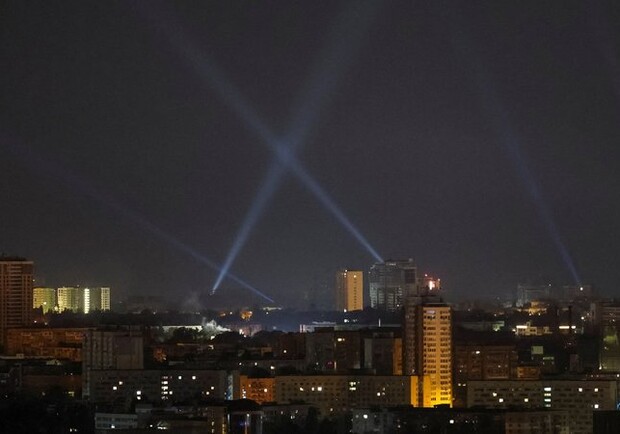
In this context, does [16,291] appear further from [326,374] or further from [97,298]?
[326,374]

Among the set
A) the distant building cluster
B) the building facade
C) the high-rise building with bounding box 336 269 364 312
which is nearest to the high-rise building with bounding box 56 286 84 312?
the distant building cluster

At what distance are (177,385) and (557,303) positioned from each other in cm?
2535

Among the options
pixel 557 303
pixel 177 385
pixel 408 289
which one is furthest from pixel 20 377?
pixel 557 303

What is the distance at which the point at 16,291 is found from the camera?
51.9 meters

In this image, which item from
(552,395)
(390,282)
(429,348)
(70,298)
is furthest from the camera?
(70,298)

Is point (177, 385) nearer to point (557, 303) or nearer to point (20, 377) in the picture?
point (20, 377)

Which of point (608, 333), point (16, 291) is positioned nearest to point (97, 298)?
point (16, 291)

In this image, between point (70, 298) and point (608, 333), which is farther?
point (70, 298)

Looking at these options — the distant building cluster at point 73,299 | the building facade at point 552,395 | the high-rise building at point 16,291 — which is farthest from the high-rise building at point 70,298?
the building facade at point 552,395

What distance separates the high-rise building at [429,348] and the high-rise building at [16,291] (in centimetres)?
1840

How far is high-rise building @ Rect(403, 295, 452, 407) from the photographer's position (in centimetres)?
3278

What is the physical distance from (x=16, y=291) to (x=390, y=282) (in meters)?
10.2

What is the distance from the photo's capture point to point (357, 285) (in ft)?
208

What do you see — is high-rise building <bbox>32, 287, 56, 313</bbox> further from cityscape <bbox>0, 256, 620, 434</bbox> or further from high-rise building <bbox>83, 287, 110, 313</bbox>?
cityscape <bbox>0, 256, 620, 434</bbox>
